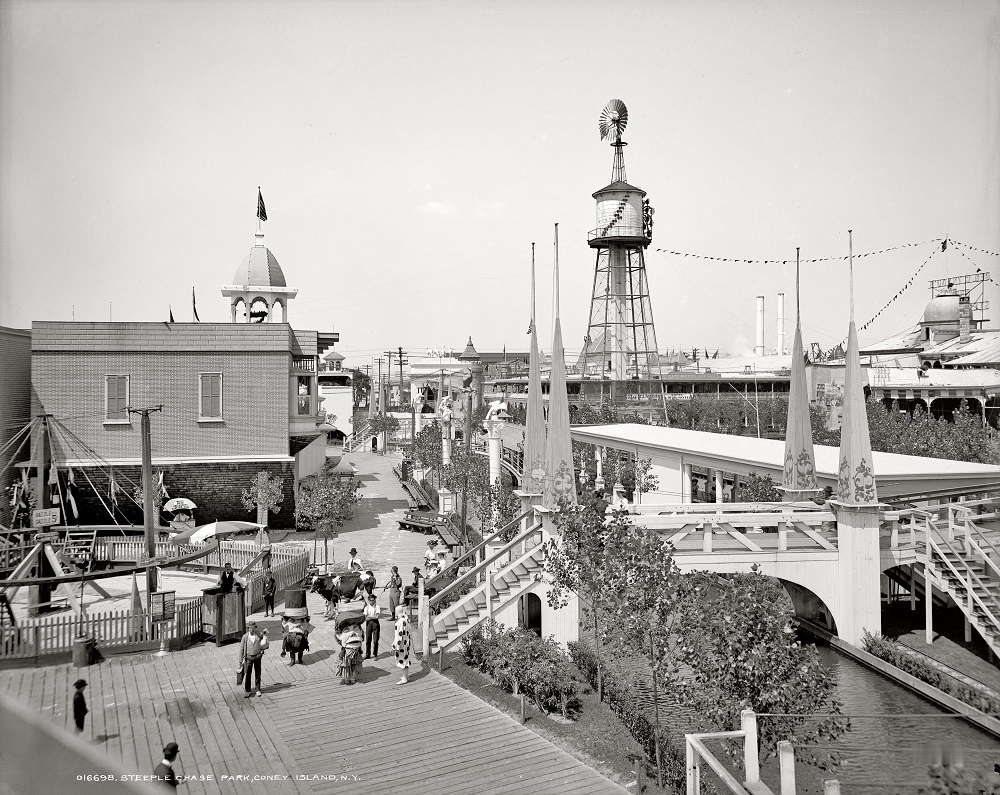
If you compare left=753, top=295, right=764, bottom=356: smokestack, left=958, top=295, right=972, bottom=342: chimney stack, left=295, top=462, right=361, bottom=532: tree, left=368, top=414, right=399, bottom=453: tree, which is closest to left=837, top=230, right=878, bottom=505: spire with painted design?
left=295, top=462, right=361, bottom=532: tree

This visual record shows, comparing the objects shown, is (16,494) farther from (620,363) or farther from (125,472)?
(620,363)

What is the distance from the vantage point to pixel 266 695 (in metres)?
14.3

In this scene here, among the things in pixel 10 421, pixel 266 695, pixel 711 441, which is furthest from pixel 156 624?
pixel 711 441

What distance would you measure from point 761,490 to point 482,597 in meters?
11.5

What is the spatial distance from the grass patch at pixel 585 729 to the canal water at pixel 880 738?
4.12ft

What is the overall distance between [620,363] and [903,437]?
89.9ft

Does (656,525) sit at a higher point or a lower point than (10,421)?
lower

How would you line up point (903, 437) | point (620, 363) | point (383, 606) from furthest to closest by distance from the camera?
point (620, 363) < point (903, 437) < point (383, 606)

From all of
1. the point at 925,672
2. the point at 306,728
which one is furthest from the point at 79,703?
the point at 925,672

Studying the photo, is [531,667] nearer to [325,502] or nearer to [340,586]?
[340,586]

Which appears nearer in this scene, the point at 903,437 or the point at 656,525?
the point at 656,525

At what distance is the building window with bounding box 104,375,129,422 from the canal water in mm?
24981

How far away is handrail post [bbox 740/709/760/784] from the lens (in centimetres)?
919

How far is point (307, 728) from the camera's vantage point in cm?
1270
